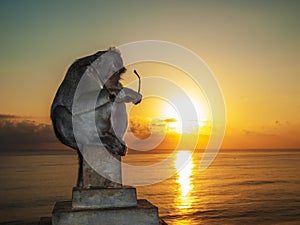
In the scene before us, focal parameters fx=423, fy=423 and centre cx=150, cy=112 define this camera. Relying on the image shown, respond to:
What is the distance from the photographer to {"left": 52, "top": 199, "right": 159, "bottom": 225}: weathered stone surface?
5.41 metres

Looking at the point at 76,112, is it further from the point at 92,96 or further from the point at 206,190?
the point at 206,190

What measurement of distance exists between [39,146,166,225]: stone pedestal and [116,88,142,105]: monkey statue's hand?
78 cm

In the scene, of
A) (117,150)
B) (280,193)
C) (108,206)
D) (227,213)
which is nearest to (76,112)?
(117,150)

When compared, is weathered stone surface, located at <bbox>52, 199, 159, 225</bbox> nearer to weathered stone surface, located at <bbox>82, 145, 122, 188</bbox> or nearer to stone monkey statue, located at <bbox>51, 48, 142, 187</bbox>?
weathered stone surface, located at <bbox>82, 145, 122, 188</bbox>

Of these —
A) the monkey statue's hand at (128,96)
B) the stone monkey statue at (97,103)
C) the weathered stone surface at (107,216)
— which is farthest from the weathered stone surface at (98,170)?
the monkey statue's hand at (128,96)

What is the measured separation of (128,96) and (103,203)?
146 cm

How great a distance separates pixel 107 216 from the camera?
5434mm

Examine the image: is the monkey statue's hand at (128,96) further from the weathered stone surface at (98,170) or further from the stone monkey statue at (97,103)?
the weathered stone surface at (98,170)

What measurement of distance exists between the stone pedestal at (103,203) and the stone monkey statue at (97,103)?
0.18 m

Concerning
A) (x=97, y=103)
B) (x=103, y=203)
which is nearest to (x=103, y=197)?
(x=103, y=203)

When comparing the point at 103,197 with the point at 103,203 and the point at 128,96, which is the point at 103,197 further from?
the point at 128,96

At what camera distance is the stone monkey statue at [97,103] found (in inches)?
223

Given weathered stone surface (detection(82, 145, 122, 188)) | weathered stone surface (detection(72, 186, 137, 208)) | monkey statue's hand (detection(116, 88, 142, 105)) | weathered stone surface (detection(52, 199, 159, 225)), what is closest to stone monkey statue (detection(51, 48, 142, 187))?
monkey statue's hand (detection(116, 88, 142, 105))

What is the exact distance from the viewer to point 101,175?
19.0 feet
